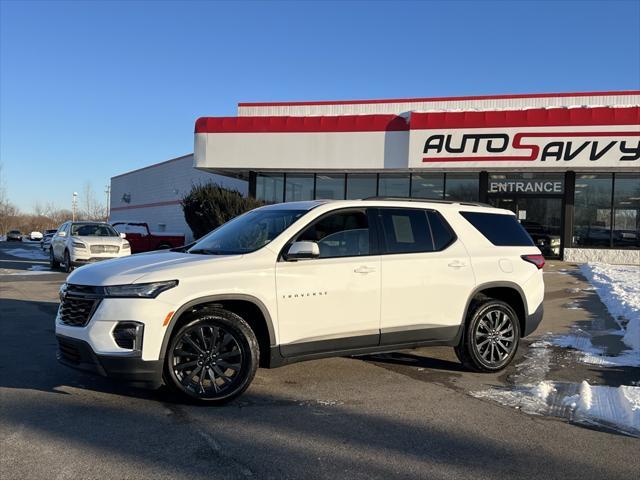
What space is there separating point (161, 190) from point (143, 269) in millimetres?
33168

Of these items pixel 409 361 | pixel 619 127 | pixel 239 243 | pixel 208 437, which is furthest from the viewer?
pixel 619 127

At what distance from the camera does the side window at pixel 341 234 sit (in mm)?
5316

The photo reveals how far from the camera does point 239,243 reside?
5383mm

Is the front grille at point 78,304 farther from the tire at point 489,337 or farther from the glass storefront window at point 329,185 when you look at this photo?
the glass storefront window at point 329,185

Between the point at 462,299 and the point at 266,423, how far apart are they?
8.59 feet

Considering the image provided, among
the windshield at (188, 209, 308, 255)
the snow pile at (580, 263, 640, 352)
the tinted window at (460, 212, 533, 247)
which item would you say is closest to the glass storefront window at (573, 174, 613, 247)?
the snow pile at (580, 263, 640, 352)

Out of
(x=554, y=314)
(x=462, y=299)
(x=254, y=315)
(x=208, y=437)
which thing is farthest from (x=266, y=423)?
(x=554, y=314)

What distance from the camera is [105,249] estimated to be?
1616 centimetres

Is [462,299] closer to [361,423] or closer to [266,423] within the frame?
[361,423]

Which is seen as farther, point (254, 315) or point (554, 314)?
point (554, 314)

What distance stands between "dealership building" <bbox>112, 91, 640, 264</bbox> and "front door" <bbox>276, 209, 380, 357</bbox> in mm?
14027

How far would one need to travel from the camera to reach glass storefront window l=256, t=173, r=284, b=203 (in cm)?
2230

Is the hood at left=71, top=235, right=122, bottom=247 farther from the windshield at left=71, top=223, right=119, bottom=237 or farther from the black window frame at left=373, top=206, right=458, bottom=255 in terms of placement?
the black window frame at left=373, top=206, right=458, bottom=255

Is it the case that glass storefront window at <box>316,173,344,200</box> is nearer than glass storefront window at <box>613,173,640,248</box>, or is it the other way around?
glass storefront window at <box>613,173,640,248</box>
